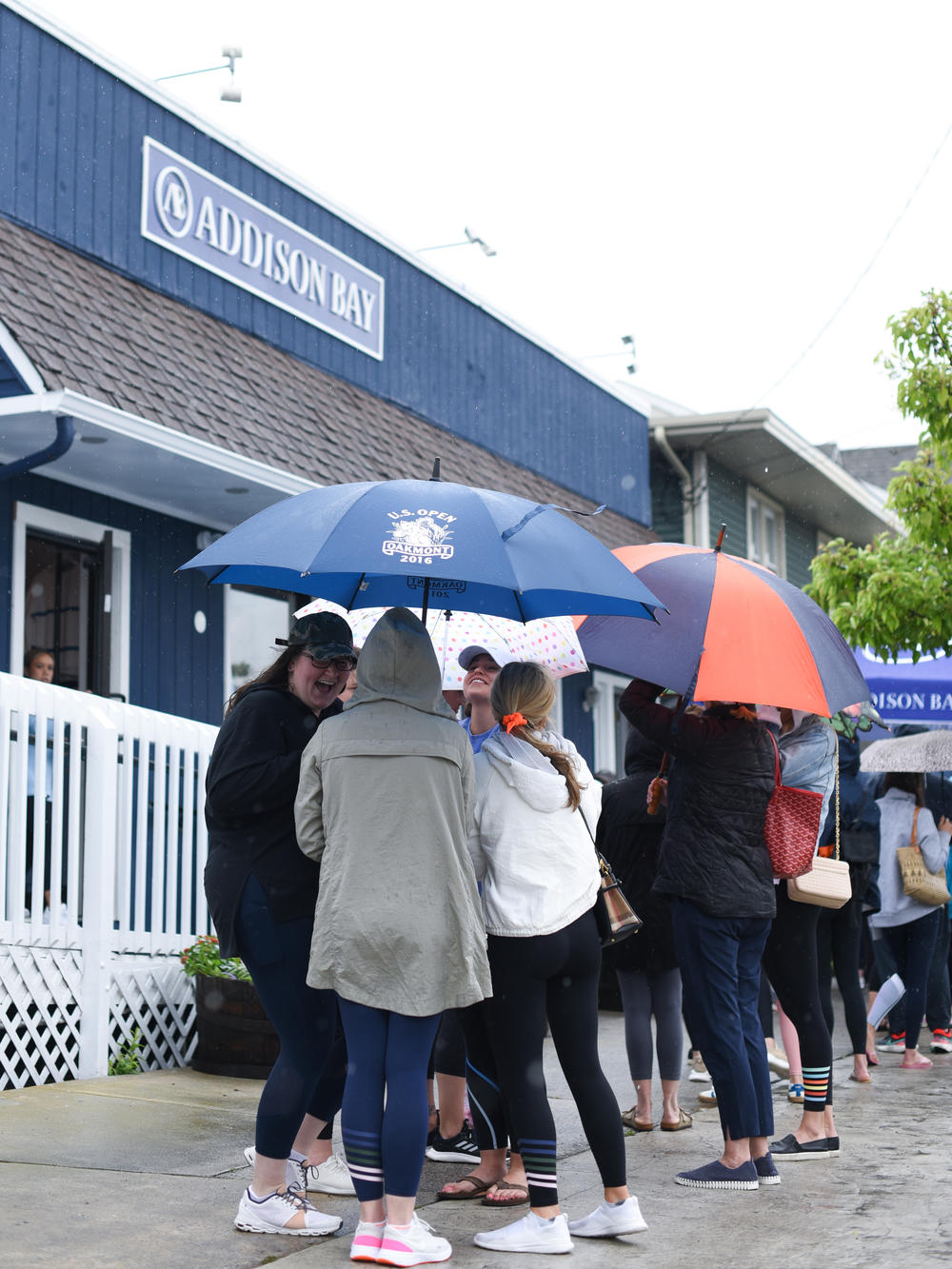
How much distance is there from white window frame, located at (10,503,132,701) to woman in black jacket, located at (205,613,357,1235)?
193 inches

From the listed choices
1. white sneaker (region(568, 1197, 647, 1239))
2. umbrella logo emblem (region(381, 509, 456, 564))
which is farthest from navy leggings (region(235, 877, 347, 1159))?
umbrella logo emblem (region(381, 509, 456, 564))

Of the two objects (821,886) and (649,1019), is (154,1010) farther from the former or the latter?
(821,886)

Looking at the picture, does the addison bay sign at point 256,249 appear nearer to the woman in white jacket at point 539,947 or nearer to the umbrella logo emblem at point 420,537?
the umbrella logo emblem at point 420,537

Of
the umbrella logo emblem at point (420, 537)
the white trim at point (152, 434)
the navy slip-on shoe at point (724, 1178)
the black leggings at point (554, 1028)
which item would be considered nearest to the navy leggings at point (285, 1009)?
the black leggings at point (554, 1028)

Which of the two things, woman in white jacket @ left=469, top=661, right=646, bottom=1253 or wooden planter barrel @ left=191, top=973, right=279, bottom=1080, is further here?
wooden planter barrel @ left=191, top=973, right=279, bottom=1080

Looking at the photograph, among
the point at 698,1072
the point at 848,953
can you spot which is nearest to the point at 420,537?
the point at 698,1072

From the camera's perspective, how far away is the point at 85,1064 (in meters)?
6.69

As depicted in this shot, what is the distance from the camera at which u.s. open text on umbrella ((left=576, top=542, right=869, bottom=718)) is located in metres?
4.77

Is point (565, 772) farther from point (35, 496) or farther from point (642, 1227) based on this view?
point (35, 496)

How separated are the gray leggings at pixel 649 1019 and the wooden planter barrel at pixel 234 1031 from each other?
1.74 meters

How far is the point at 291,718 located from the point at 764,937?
196 centimetres

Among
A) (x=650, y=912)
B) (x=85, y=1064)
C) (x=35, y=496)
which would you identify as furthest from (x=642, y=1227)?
(x=35, y=496)

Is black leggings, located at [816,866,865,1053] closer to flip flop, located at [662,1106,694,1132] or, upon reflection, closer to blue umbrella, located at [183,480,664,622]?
flip flop, located at [662,1106,694,1132]

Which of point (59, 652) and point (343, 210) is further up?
point (343, 210)
